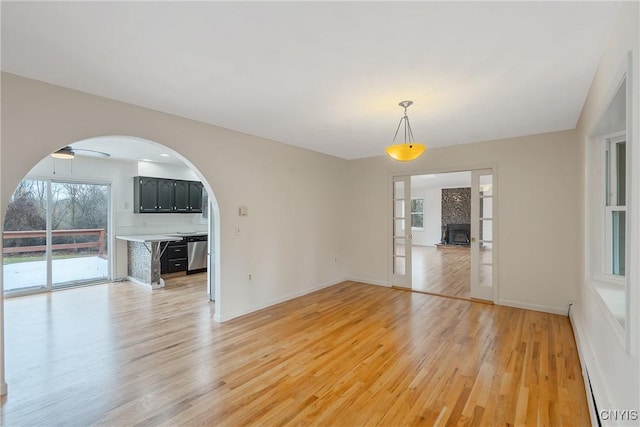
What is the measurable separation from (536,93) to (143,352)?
469cm

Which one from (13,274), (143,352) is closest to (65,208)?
(13,274)

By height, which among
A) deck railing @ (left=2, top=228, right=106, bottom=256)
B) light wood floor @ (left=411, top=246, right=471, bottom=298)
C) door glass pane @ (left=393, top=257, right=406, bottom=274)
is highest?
deck railing @ (left=2, top=228, right=106, bottom=256)

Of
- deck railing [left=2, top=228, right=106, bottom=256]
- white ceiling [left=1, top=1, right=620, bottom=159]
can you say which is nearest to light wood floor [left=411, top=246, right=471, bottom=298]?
white ceiling [left=1, top=1, right=620, bottom=159]

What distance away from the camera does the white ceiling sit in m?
1.69

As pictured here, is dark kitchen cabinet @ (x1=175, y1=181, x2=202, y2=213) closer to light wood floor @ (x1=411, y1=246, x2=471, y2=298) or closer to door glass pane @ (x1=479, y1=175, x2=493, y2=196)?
light wood floor @ (x1=411, y1=246, x2=471, y2=298)

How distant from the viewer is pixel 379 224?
5.87 meters

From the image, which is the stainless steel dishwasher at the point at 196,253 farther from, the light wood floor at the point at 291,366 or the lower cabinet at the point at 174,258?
the light wood floor at the point at 291,366

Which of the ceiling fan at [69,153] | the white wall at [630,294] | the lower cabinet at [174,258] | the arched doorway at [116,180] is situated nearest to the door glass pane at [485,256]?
the white wall at [630,294]

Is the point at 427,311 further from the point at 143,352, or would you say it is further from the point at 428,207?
the point at 428,207

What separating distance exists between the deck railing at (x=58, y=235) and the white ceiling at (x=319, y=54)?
422 cm

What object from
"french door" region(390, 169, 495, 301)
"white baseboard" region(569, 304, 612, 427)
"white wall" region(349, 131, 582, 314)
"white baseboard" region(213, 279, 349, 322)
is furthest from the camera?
"french door" region(390, 169, 495, 301)

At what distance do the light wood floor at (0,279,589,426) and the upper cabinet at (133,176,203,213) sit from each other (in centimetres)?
254

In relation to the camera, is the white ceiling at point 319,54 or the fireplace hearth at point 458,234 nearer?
Result: the white ceiling at point 319,54

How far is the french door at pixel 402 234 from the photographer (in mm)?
5578
